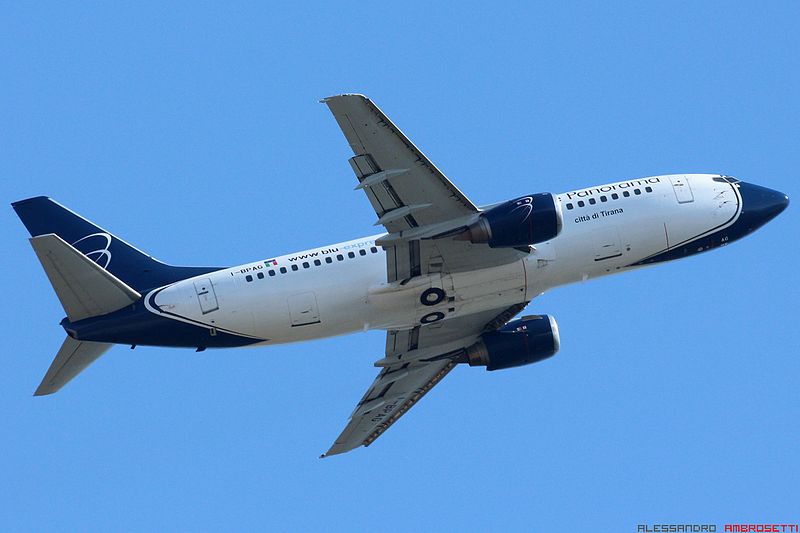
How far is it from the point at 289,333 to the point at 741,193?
21306mm

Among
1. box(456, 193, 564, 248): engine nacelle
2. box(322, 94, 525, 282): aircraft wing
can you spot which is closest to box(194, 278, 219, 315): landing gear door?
box(322, 94, 525, 282): aircraft wing

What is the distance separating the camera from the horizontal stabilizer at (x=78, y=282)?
162 ft

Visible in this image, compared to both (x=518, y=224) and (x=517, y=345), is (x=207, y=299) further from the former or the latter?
(x=517, y=345)

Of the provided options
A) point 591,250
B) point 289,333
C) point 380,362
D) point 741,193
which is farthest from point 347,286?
point 741,193

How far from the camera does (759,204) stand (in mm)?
58469

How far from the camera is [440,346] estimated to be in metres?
60.2

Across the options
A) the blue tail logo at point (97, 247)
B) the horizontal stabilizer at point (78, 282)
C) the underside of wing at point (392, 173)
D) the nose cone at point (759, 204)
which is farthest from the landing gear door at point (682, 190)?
the blue tail logo at point (97, 247)

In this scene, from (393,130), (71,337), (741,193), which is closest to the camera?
(393,130)

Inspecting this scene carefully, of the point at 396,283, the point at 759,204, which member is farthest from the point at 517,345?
the point at 759,204

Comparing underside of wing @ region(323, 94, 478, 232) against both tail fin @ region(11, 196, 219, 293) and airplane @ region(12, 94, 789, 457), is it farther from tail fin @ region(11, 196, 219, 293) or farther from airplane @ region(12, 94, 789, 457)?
tail fin @ region(11, 196, 219, 293)

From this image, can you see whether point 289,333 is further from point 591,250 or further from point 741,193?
point 741,193

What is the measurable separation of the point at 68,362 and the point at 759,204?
31.0 meters

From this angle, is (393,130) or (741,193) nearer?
(393,130)

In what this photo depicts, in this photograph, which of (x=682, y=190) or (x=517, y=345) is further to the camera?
(x=517, y=345)
